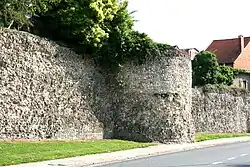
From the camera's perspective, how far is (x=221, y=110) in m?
43.0

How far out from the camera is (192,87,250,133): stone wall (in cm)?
4038

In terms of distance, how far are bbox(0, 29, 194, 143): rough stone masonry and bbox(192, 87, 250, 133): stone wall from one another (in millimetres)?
8111

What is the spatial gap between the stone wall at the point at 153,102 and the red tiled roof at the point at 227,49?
1563 inches

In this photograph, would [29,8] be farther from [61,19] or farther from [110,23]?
[110,23]

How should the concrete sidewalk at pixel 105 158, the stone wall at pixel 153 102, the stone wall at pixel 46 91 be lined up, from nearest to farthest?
the concrete sidewalk at pixel 105 158
the stone wall at pixel 46 91
the stone wall at pixel 153 102

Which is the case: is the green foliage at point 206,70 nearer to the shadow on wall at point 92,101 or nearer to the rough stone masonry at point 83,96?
the rough stone masonry at point 83,96

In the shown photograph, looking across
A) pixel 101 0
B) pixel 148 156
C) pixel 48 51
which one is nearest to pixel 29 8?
pixel 48 51

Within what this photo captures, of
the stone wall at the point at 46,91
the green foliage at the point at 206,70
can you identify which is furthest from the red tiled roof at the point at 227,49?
the stone wall at the point at 46,91

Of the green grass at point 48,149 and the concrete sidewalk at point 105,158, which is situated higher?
the green grass at point 48,149

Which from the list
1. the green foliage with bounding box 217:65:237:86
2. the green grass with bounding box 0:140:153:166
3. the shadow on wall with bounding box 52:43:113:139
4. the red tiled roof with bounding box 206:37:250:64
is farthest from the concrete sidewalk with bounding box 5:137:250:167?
the red tiled roof with bounding box 206:37:250:64

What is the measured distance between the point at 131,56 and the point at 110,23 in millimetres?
2309

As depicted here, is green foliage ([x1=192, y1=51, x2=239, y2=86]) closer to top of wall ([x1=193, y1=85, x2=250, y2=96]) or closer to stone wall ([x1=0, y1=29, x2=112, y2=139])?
top of wall ([x1=193, y1=85, x2=250, y2=96])

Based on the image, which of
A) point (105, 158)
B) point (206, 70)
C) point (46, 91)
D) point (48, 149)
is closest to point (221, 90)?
point (206, 70)

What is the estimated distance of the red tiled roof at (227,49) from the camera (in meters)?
71.1
